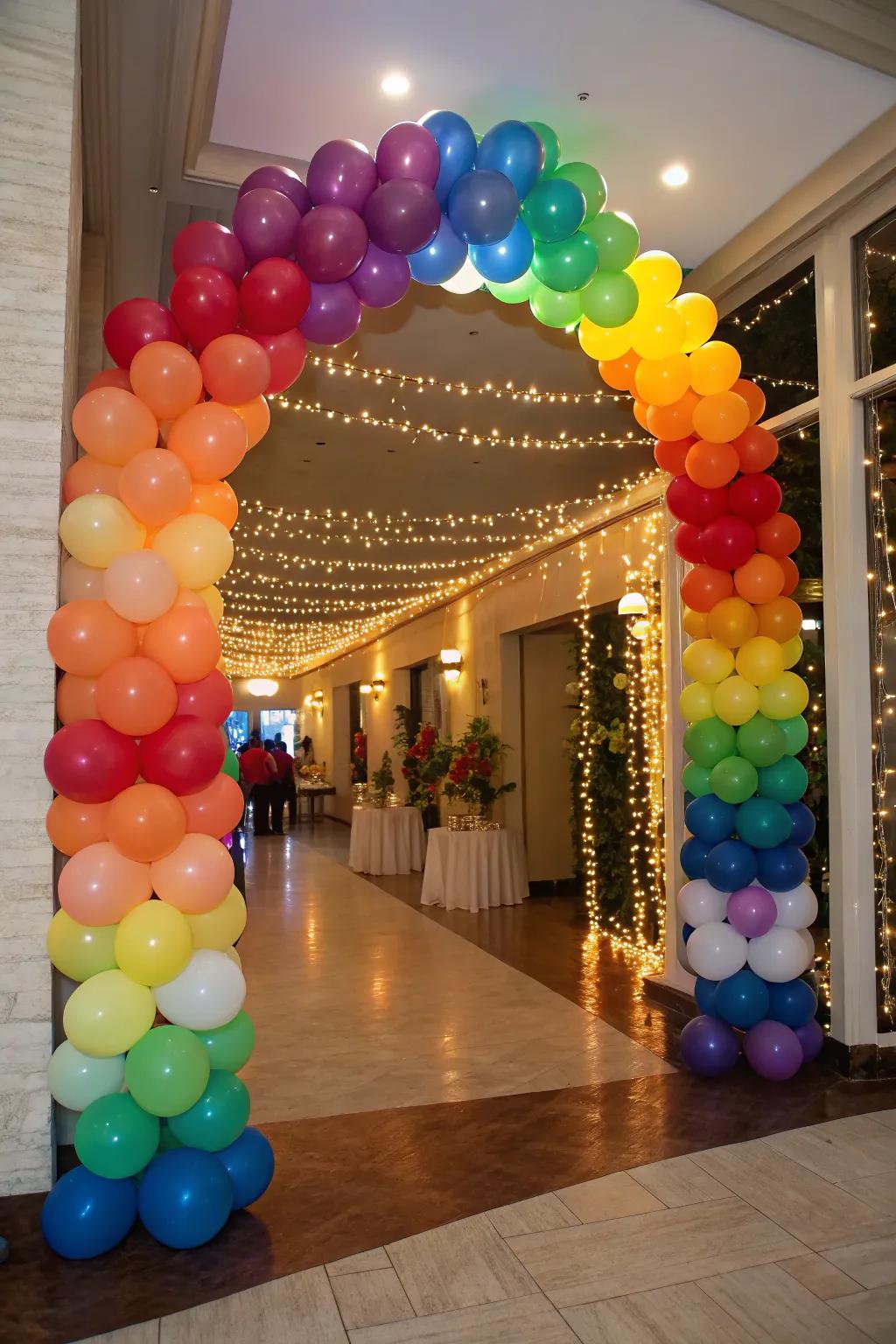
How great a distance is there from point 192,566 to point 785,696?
99.1 inches

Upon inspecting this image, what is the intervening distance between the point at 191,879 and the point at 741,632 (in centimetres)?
257

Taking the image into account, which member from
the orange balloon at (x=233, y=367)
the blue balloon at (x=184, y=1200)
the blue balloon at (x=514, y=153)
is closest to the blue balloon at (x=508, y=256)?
the blue balloon at (x=514, y=153)

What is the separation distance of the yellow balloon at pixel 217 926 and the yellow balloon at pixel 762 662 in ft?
7.87

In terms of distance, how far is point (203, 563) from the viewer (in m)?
3.01

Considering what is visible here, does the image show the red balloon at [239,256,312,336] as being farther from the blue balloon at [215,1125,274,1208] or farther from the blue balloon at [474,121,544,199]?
the blue balloon at [215,1125,274,1208]

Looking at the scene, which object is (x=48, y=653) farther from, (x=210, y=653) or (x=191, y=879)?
(x=191, y=879)

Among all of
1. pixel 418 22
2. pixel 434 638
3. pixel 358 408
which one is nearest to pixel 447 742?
pixel 434 638

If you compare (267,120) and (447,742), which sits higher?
(267,120)

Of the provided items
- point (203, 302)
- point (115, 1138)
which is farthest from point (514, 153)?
point (115, 1138)

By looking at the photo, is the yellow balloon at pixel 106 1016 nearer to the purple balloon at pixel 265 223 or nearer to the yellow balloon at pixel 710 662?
the purple balloon at pixel 265 223

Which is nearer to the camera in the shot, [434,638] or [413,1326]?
[413,1326]

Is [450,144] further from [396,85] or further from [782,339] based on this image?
[782,339]

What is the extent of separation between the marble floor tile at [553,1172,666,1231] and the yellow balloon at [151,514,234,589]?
86.0 inches

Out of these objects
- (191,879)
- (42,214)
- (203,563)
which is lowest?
(191,879)
